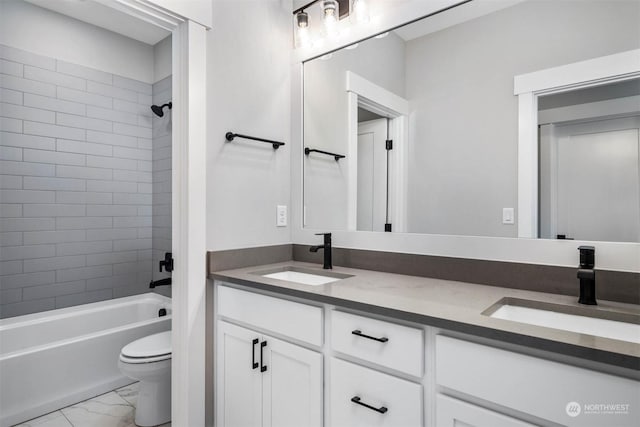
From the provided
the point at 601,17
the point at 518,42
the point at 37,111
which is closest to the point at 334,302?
the point at 518,42

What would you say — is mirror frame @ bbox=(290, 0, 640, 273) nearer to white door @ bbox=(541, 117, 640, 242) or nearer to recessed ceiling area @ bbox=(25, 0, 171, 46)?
white door @ bbox=(541, 117, 640, 242)

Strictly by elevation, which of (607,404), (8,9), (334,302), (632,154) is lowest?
(607,404)

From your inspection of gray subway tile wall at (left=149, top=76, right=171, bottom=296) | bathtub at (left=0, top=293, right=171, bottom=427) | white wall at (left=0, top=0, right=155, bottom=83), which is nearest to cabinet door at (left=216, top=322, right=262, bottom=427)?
bathtub at (left=0, top=293, right=171, bottom=427)

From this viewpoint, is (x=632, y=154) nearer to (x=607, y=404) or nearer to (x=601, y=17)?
(x=601, y=17)

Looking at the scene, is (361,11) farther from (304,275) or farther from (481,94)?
(304,275)

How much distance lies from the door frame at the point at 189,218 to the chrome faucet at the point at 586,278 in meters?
1.50

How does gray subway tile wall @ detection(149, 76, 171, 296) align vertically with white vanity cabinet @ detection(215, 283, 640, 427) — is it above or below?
above

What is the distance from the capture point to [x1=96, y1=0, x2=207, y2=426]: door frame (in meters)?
1.64

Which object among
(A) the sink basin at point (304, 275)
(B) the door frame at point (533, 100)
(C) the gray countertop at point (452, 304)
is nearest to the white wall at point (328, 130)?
(A) the sink basin at point (304, 275)

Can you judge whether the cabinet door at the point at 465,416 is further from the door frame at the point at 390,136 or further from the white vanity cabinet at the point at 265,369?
the door frame at the point at 390,136

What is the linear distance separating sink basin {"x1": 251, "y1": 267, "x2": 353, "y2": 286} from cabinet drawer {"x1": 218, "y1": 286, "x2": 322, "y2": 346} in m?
0.18

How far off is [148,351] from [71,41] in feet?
7.91

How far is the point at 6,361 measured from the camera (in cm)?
199

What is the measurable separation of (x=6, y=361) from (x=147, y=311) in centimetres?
105
